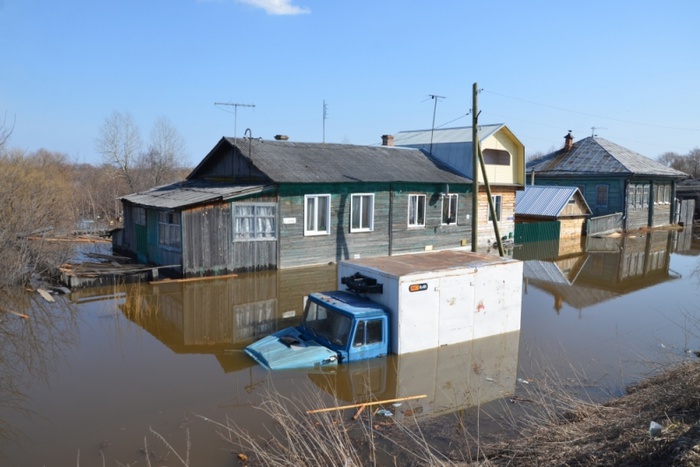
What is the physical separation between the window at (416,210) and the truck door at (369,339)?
12.9m

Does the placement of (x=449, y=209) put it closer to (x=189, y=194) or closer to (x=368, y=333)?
(x=189, y=194)

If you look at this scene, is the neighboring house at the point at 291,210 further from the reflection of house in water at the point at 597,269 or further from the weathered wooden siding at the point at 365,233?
the reflection of house in water at the point at 597,269

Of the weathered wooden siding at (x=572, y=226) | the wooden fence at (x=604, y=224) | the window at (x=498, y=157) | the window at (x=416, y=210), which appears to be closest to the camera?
the window at (x=416, y=210)

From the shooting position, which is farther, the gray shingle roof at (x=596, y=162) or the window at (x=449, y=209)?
the gray shingle roof at (x=596, y=162)

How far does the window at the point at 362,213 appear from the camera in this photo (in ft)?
66.2

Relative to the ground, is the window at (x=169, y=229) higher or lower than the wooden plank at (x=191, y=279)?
higher

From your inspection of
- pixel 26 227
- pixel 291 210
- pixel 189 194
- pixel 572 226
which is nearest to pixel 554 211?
pixel 572 226

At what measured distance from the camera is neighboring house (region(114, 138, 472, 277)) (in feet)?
55.5

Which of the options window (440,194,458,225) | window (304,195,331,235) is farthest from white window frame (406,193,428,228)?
window (304,195,331,235)

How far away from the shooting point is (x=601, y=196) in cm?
3500

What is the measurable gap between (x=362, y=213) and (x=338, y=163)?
7.91ft

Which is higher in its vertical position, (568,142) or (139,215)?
(568,142)

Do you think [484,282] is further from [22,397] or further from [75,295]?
[75,295]

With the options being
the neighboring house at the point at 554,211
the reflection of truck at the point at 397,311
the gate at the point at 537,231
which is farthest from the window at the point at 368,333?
the neighboring house at the point at 554,211
